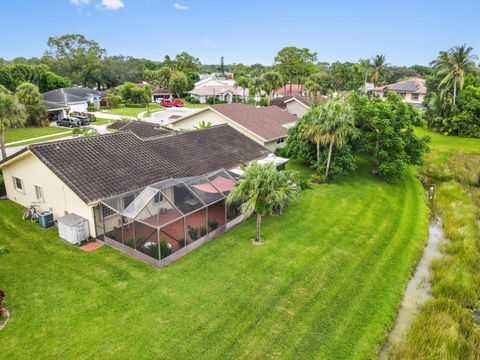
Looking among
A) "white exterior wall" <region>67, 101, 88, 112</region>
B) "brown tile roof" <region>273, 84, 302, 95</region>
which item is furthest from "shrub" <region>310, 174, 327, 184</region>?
"brown tile roof" <region>273, 84, 302, 95</region>

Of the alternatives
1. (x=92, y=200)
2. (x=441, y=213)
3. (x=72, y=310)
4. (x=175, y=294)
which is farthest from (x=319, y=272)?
(x=441, y=213)

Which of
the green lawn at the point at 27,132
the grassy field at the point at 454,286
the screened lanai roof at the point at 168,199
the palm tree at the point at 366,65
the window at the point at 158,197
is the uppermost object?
the palm tree at the point at 366,65

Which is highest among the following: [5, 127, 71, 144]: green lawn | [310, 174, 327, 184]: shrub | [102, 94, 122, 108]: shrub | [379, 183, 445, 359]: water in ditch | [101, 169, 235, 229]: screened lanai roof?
[102, 94, 122, 108]: shrub

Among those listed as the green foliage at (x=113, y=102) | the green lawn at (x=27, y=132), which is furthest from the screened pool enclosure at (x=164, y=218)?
the green foliage at (x=113, y=102)

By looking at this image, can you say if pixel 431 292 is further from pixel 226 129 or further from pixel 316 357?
pixel 226 129

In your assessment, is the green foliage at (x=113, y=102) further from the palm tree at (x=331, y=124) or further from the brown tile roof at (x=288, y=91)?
the palm tree at (x=331, y=124)

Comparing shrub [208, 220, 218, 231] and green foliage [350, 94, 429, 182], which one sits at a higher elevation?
green foliage [350, 94, 429, 182]

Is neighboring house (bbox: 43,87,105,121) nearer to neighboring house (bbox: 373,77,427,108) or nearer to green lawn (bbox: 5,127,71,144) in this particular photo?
green lawn (bbox: 5,127,71,144)
